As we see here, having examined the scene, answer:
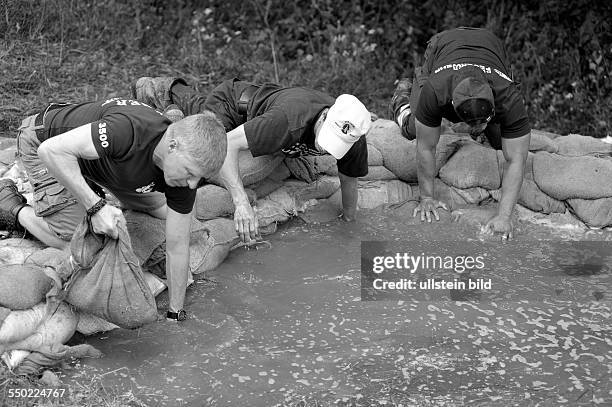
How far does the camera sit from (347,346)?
405 cm

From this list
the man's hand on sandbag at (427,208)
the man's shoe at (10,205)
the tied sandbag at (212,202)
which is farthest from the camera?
the man's hand on sandbag at (427,208)

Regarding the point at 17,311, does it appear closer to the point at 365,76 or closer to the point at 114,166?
the point at 114,166

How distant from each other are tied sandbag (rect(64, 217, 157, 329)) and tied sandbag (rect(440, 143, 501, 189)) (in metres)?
2.22

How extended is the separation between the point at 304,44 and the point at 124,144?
3.95 meters

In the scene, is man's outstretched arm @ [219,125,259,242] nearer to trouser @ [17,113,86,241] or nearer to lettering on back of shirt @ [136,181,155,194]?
lettering on back of shirt @ [136,181,155,194]

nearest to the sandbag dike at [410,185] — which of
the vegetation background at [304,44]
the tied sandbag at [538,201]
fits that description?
the tied sandbag at [538,201]

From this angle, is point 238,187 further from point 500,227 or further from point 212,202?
point 500,227

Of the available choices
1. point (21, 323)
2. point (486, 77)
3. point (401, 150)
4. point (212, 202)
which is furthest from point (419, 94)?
point (21, 323)

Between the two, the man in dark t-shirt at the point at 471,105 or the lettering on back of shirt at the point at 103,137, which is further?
the man in dark t-shirt at the point at 471,105

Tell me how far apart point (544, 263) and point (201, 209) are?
1835 mm

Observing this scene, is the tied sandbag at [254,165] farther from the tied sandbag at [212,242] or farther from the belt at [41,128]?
the belt at [41,128]

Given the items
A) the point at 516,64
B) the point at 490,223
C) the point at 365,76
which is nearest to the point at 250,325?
the point at 490,223

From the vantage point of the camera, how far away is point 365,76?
724 centimetres

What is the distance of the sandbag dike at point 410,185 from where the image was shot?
500 centimetres
